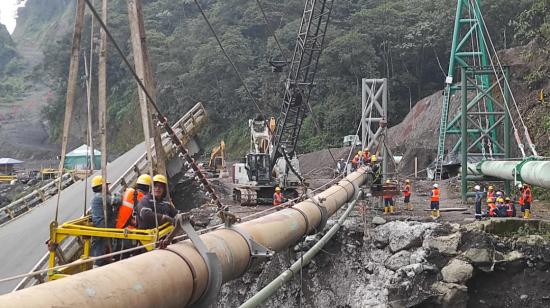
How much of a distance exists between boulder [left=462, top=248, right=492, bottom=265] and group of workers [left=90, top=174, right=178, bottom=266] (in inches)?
303

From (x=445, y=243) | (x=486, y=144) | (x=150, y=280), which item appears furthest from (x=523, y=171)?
(x=486, y=144)

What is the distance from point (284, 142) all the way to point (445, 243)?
11.1 meters

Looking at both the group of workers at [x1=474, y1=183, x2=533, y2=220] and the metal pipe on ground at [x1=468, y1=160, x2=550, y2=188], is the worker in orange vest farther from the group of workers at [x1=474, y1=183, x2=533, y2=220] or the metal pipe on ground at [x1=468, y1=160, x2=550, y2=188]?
the group of workers at [x1=474, y1=183, x2=533, y2=220]

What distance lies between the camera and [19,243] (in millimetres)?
11000

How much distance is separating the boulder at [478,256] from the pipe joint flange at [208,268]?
896 cm

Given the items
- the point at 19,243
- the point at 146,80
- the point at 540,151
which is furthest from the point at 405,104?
the point at 146,80

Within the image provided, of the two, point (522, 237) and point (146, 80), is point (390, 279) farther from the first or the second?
point (146, 80)

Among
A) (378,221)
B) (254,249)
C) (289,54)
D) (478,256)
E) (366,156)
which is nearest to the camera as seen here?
(254,249)

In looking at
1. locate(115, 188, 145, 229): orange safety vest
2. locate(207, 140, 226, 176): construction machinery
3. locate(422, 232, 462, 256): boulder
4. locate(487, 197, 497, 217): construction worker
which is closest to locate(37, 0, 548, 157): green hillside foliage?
locate(207, 140, 226, 176): construction machinery

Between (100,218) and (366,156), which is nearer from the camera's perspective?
(100,218)

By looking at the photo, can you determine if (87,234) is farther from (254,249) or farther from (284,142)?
(284,142)

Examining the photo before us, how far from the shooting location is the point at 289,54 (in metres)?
42.8

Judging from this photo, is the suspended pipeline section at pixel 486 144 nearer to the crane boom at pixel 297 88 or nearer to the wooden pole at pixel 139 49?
the crane boom at pixel 297 88

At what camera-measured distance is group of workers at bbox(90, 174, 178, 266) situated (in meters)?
5.48
